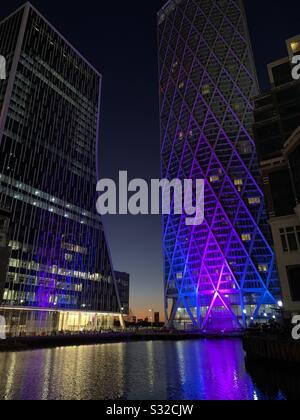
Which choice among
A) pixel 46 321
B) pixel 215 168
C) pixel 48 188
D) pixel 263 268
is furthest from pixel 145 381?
pixel 215 168

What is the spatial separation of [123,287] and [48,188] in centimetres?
10851

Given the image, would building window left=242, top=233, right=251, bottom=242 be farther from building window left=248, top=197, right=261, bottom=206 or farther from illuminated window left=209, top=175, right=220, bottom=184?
illuminated window left=209, top=175, right=220, bottom=184

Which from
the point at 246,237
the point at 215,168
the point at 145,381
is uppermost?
the point at 215,168

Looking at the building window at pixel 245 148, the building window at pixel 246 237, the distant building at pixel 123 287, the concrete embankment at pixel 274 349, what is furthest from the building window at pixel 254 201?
the distant building at pixel 123 287

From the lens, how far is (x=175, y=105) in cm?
15562

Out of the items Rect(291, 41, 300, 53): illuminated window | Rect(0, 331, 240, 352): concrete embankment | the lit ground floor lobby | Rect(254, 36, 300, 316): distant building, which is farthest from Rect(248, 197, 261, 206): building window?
Rect(291, 41, 300, 53): illuminated window

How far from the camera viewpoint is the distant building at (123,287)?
186 meters

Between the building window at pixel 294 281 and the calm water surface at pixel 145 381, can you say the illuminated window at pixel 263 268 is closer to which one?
the building window at pixel 294 281

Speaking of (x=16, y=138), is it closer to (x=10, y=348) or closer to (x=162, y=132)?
(x=10, y=348)

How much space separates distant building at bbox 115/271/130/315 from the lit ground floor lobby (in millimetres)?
80176

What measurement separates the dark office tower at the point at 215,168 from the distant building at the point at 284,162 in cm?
7037

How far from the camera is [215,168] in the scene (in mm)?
134125

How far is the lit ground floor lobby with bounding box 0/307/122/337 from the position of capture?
7512 cm

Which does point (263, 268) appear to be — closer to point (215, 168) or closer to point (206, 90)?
point (215, 168)
